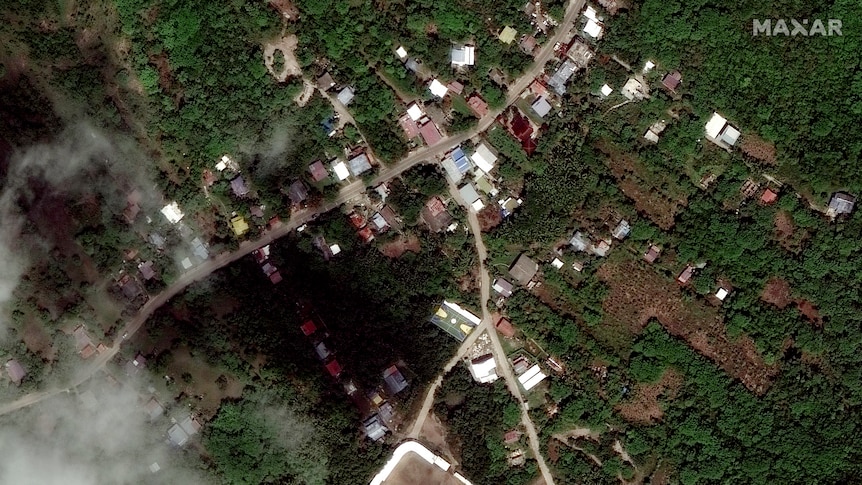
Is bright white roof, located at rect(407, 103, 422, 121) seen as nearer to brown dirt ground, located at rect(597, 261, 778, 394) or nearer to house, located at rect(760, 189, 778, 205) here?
brown dirt ground, located at rect(597, 261, 778, 394)

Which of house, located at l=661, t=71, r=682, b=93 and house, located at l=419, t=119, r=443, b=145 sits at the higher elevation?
house, located at l=419, t=119, r=443, b=145

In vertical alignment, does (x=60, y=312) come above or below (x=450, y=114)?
above

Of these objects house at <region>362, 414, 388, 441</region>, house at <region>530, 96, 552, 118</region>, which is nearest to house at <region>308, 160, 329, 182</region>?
house at <region>530, 96, 552, 118</region>

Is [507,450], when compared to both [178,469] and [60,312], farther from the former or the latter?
[60,312]

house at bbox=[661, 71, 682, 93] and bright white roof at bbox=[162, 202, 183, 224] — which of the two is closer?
house at bbox=[661, 71, 682, 93]

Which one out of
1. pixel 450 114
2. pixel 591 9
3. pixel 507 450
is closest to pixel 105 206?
pixel 450 114

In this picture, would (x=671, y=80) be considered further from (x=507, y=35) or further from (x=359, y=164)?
(x=359, y=164)

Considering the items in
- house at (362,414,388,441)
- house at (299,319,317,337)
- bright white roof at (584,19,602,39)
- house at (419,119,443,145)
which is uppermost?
house at (419,119,443,145)
